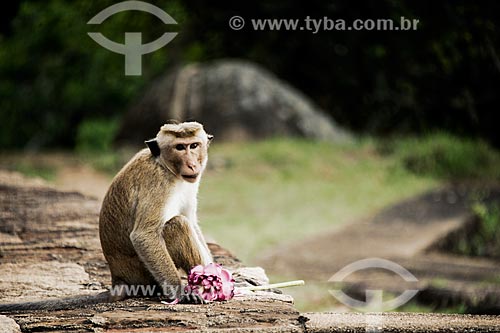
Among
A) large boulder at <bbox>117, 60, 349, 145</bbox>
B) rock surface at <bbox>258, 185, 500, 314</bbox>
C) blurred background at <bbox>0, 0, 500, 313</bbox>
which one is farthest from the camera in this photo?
large boulder at <bbox>117, 60, 349, 145</bbox>

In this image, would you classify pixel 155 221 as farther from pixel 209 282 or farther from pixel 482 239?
pixel 482 239

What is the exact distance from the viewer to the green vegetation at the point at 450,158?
1507 centimetres

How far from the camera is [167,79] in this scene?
17.4 m

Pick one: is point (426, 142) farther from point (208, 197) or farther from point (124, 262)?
point (124, 262)

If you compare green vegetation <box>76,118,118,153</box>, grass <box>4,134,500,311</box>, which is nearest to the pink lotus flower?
grass <box>4,134,500,311</box>

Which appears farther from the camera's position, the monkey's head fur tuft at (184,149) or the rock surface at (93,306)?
the monkey's head fur tuft at (184,149)

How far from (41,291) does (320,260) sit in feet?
17.9

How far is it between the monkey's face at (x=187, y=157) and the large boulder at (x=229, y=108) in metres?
12.3

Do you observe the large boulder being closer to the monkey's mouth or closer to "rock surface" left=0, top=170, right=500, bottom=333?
"rock surface" left=0, top=170, right=500, bottom=333

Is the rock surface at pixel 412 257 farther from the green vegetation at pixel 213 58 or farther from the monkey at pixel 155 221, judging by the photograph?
the monkey at pixel 155 221

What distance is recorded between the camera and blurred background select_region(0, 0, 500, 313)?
387 inches

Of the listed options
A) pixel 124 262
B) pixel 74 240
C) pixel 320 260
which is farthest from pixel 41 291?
pixel 320 260

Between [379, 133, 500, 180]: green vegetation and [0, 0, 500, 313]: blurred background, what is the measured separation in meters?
0.03

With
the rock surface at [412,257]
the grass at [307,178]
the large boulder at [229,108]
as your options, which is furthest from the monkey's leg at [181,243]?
the large boulder at [229,108]
